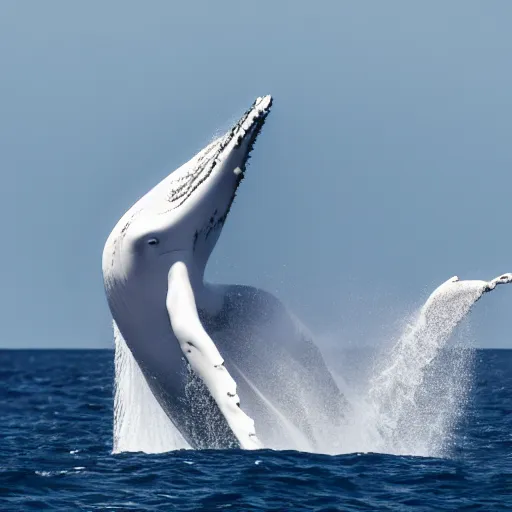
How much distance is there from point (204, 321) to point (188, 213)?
1.62m

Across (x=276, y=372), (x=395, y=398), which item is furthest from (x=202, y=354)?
(x=395, y=398)

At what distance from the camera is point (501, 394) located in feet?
116

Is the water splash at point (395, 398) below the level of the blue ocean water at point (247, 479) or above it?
above

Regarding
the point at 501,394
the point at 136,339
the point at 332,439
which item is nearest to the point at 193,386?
the point at 136,339

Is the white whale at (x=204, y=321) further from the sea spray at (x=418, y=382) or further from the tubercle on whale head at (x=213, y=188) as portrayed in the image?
the sea spray at (x=418, y=382)

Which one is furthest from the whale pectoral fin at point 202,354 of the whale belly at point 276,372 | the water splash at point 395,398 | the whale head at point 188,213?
the water splash at point 395,398

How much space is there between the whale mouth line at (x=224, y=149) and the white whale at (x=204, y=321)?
0.06 feet

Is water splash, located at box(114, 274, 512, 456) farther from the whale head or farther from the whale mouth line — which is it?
the whale mouth line

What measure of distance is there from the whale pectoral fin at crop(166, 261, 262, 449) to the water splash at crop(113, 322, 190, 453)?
201 centimetres

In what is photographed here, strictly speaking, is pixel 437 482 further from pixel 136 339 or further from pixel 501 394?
pixel 501 394

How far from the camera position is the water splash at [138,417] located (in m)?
18.0

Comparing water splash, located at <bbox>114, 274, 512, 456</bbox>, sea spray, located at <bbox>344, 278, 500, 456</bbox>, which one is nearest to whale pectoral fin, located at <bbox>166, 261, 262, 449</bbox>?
water splash, located at <bbox>114, 274, 512, 456</bbox>

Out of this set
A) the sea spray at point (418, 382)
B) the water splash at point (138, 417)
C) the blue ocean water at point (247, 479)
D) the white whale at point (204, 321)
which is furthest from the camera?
the sea spray at point (418, 382)

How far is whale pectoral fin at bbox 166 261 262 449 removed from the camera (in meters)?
14.9
